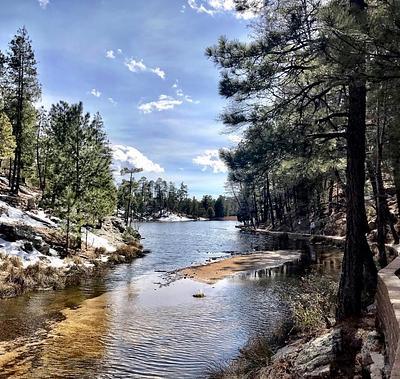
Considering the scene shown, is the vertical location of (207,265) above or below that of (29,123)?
below

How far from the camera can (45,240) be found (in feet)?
85.6

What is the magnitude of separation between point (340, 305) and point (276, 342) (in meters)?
2.60

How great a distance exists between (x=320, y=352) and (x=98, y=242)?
2873 cm

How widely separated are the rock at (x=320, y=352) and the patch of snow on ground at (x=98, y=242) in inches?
1045

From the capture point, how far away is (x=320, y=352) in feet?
24.3

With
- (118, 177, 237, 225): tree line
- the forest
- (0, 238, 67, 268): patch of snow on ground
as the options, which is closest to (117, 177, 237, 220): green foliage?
(118, 177, 237, 225): tree line

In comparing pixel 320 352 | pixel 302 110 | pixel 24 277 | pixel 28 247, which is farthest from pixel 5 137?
pixel 320 352

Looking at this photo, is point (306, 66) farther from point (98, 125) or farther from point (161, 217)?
point (161, 217)

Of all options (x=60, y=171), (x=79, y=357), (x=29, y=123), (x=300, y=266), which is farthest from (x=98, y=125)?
(x=79, y=357)

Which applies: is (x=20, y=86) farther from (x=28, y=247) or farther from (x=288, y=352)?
(x=288, y=352)

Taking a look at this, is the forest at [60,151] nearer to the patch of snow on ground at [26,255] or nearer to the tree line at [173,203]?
the patch of snow on ground at [26,255]

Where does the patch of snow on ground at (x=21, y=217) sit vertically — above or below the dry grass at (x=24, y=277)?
above

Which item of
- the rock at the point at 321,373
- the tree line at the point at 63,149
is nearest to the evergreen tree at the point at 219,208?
the tree line at the point at 63,149

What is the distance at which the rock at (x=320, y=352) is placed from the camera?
23.1ft
